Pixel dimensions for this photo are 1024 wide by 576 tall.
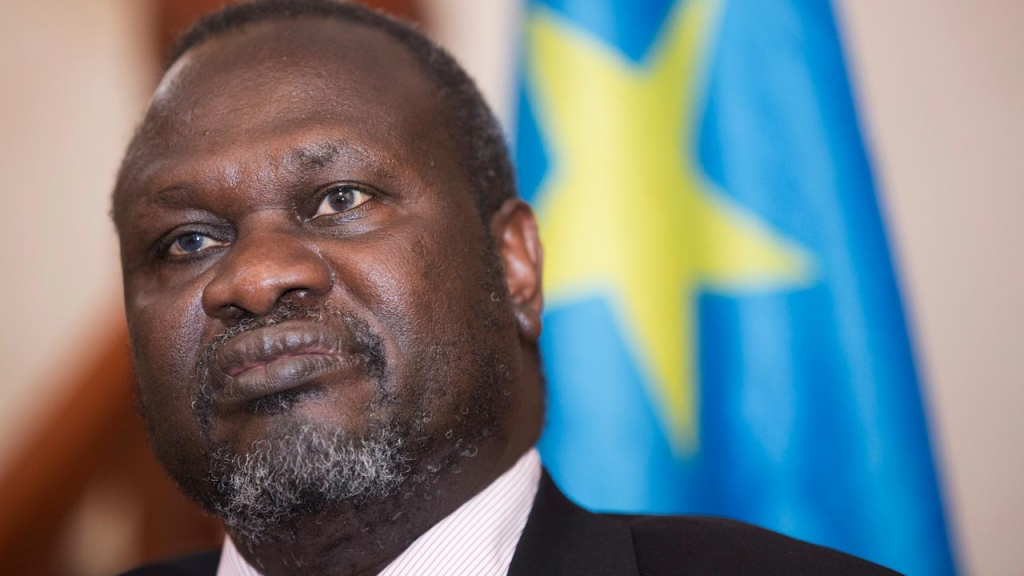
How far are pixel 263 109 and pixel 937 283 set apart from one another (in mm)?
2008

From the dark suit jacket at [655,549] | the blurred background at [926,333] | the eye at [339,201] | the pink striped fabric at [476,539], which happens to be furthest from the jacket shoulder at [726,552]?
the blurred background at [926,333]

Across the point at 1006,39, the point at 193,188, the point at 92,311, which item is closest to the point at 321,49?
the point at 193,188

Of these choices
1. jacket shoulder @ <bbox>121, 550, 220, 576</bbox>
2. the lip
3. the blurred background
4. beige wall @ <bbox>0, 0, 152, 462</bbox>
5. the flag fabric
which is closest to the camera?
the lip

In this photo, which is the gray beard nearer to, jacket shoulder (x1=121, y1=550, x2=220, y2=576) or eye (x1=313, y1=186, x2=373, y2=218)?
eye (x1=313, y1=186, x2=373, y2=218)

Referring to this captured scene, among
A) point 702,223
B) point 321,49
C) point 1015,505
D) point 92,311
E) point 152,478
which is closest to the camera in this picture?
point 321,49

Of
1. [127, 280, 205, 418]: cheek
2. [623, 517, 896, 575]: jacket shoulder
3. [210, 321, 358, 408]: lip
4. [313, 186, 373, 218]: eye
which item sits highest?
[313, 186, 373, 218]: eye

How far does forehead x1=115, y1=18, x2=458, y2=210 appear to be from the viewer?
5.03ft

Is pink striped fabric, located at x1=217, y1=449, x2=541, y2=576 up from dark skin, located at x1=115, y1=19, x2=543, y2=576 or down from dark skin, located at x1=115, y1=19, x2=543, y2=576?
down

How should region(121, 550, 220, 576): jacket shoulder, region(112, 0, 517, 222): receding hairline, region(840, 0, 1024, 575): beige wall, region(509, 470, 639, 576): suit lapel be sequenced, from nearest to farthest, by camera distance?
region(509, 470, 639, 576): suit lapel, region(112, 0, 517, 222): receding hairline, region(121, 550, 220, 576): jacket shoulder, region(840, 0, 1024, 575): beige wall

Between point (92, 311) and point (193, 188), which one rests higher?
point (193, 188)

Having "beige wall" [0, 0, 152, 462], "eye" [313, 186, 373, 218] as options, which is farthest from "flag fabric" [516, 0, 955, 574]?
"beige wall" [0, 0, 152, 462]

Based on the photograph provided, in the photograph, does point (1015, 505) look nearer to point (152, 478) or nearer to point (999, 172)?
point (999, 172)

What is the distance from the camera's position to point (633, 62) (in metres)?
2.53

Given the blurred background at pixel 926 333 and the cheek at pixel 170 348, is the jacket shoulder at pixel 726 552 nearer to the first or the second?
the cheek at pixel 170 348
